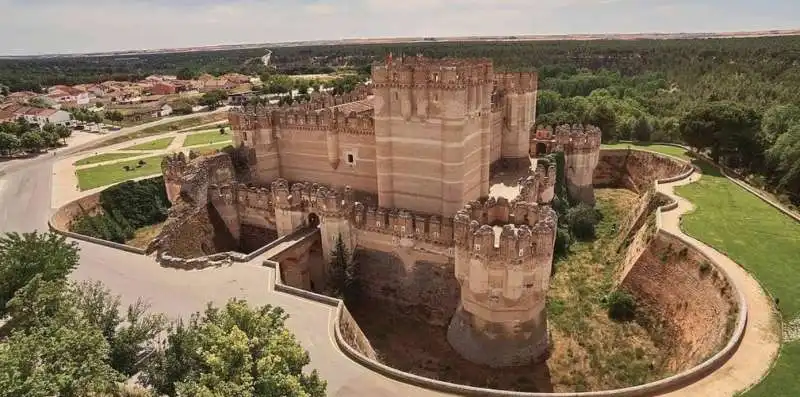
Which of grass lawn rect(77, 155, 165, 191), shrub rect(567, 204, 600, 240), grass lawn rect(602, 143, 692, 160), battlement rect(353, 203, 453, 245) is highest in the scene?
battlement rect(353, 203, 453, 245)

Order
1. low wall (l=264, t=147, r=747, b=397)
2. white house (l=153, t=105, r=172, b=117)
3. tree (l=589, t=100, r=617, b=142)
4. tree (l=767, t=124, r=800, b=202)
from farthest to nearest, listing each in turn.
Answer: white house (l=153, t=105, r=172, b=117), tree (l=589, t=100, r=617, b=142), tree (l=767, t=124, r=800, b=202), low wall (l=264, t=147, r=747, b=397)

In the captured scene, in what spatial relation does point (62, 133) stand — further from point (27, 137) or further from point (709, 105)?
point (709, 105)

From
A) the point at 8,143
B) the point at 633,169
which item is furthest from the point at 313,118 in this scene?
the point at 8,143

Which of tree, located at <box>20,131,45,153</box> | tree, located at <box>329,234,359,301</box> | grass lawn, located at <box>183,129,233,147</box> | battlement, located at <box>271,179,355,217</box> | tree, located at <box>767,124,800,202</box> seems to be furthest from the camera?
grass lawn, located at <box>183,129,233,147</box>

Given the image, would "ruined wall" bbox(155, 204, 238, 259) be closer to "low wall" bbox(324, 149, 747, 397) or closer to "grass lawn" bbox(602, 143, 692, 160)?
"low wall" bbox(324, 149, 747, 397)

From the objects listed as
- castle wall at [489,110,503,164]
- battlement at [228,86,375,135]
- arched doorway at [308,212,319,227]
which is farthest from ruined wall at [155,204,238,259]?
castle wall at [489,110,503,164]

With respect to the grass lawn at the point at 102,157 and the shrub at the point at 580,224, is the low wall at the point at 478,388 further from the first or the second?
the grass lawn at the point at 102,157
